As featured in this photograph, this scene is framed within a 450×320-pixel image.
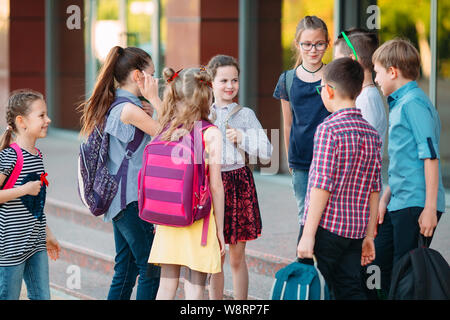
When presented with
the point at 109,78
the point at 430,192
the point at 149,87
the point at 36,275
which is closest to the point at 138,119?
the point at 149,87

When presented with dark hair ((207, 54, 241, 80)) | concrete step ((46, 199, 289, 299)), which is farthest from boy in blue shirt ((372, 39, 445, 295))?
concrete step ((46, 199, 289, 299))

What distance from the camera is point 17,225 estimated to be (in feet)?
13.3

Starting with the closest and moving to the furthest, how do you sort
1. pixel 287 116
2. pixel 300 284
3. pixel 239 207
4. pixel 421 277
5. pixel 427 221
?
1. pixel 300 284
2. pixel 421 277
3. pixel 427 221
4. pixel 239 207
5. pixel 287 116

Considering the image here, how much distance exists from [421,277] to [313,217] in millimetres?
620

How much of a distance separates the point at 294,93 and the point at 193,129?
1.09 m

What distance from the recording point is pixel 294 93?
4.71m

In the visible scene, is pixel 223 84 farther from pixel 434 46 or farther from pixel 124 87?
pixel 434 46

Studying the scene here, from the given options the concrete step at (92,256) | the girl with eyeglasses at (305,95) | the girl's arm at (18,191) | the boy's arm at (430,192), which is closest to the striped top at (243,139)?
the girl with eyeglasses at (305,95)

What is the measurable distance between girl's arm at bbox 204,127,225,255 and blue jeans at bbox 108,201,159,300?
57 centimetres

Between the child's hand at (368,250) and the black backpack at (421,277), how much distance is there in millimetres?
137

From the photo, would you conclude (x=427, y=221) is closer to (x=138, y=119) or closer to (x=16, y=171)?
→ (x=138, y=119)

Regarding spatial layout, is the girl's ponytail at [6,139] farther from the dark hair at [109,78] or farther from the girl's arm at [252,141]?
the girl's arm at [252,141]
